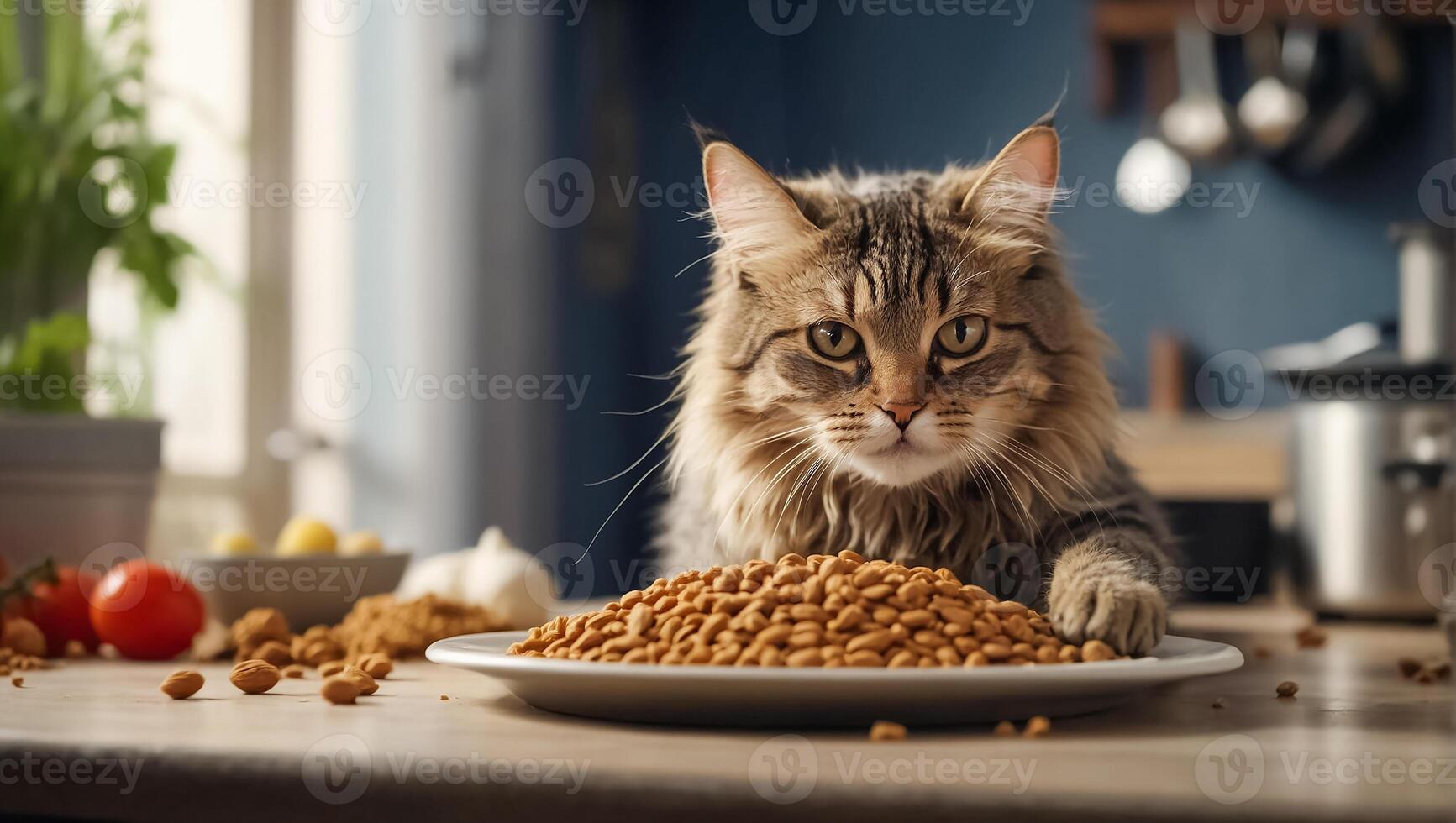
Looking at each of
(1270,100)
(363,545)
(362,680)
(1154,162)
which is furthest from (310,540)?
(1270,100)

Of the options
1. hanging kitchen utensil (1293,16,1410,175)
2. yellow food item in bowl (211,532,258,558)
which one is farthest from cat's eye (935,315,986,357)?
hanging kitchen utensil (1293,16,1410,175)

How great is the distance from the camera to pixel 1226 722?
0.89 metres

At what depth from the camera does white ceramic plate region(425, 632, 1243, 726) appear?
78cm

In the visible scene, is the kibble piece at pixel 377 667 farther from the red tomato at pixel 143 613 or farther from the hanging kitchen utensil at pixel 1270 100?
the hanging kitchen utensil at pixel 1270 100

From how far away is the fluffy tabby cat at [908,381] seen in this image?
1200 millimetres

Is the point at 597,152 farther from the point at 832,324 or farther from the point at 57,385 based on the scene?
the point at 832,324

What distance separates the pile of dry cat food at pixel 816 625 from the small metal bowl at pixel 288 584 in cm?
55

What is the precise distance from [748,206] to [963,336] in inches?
11.2

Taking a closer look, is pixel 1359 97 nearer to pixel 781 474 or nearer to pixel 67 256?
pixel 781 474

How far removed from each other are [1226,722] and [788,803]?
45 cm

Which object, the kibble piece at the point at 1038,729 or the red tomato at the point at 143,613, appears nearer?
the kibble piece at the point at 1038,729

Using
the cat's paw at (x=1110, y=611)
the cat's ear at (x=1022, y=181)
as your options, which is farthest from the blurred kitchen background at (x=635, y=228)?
the cat's paw at (x=1110, y=611)

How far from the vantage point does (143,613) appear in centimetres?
135

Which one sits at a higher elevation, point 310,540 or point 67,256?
point 67,256
